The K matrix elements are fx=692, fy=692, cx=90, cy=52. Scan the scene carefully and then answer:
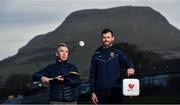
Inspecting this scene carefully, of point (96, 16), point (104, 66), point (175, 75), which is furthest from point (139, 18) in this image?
point (104, 66)

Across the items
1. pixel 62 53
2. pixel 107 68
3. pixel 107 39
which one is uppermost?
pixel 107 39

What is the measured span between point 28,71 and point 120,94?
13.6 m

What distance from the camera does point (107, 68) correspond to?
9.52 metres

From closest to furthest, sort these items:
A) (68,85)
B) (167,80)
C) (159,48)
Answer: (68,85), (167,80), (159,48)

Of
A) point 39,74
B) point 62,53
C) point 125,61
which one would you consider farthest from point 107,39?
point 39,74

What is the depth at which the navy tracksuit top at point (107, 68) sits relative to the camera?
9.54 meters

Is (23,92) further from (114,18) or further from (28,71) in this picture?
(114,18)

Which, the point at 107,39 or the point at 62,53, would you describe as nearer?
the point at 62,53

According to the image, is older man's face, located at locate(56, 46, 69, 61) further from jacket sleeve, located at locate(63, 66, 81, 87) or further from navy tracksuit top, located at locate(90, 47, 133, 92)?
navy tracksuit top, located at locate(90, 47, 133, 92)

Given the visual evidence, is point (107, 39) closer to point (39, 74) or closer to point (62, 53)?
point (62, 53)

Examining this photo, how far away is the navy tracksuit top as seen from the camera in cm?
954

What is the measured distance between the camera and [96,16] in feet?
247

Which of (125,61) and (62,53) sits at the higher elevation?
(62,53)

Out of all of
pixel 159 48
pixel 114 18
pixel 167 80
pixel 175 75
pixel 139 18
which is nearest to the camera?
pixel 167 80
